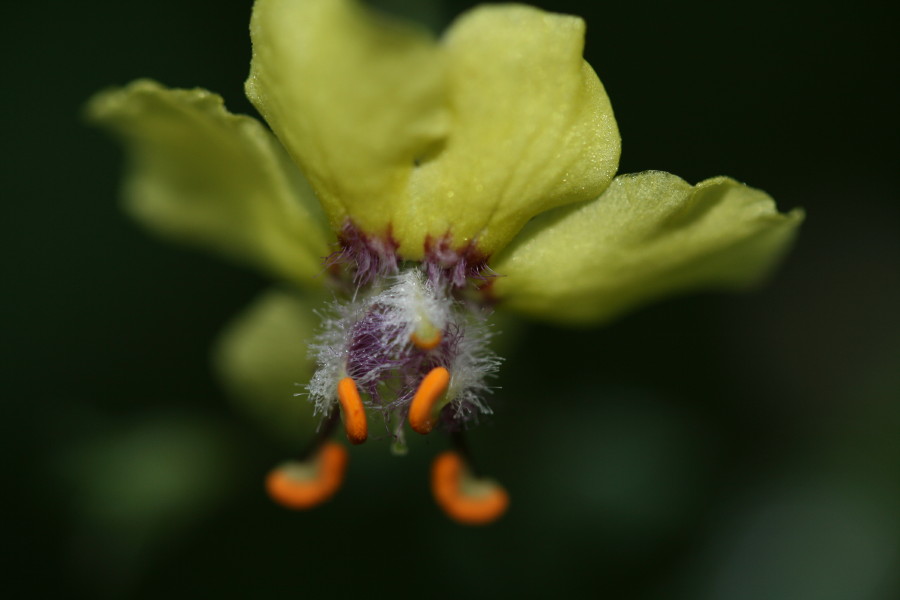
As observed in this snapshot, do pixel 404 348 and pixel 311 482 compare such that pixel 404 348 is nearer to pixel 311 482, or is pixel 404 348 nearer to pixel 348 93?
pixel 311 482

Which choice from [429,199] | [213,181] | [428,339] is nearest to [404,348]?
[428,339]

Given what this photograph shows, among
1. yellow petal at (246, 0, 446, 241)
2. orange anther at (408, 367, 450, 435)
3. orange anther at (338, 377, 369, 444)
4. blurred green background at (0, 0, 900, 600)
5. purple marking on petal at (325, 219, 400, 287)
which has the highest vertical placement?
yellow petal at (246, 0, 446, 241)

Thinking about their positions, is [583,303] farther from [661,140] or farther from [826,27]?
[826,27]

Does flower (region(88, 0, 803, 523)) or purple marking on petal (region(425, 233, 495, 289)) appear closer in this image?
flower (region(88, 0, 803, 523))

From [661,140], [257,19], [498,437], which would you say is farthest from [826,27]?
[257,19]

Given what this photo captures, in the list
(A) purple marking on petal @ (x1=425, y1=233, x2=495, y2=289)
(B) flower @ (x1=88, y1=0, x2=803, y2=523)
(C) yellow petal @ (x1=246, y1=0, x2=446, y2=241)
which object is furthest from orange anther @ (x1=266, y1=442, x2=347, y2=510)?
(C) yellow petal @ (x1=246, y1=0, x2=446, y2=241)

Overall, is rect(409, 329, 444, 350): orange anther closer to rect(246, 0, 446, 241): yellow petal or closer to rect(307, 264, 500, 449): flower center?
rect(307, 264, 500, 449): flower center
